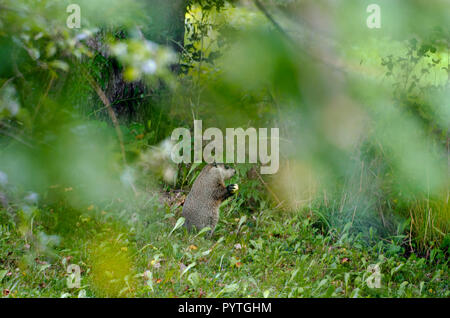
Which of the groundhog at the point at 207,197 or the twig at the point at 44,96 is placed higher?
the twig at the point at 44,96

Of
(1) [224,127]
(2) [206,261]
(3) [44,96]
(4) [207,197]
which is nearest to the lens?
(3) [44,96]

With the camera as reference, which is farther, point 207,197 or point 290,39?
point 207,197

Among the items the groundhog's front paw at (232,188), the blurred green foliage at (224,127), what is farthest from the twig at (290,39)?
the groundhog's front paw at (232,188)

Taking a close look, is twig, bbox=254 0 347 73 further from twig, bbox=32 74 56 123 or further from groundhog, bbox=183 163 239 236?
groundhog, bbox=183 163 239 236

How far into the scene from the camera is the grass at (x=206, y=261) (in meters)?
1.75

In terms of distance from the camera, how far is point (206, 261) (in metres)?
2.02

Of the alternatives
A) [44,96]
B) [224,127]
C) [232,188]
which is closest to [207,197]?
[232,188]

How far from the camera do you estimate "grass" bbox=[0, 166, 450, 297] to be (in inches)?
68.9

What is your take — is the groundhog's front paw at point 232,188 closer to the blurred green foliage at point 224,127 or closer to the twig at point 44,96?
the blurred green foliage at point 224,127

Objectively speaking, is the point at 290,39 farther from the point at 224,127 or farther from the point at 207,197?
the point at 207,197

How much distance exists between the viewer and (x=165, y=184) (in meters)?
2.39

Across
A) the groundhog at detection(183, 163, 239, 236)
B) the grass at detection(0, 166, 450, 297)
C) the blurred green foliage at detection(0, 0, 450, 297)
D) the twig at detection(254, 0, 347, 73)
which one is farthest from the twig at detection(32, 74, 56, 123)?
the groundhog at detection(183, 163, 239, 236)

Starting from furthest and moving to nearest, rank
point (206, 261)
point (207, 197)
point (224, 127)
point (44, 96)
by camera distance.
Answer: point (207, 197)
point (224, 127)
point (206, 261)
point (44, 96)

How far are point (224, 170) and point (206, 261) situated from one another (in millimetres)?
585
